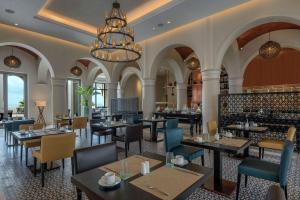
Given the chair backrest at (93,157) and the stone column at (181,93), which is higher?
the stone column at (181,93)

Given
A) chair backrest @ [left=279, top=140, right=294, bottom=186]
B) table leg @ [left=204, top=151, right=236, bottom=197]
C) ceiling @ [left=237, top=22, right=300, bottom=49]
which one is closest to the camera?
chair backrest @ [left=279, top=140, right=294, bottom=186]

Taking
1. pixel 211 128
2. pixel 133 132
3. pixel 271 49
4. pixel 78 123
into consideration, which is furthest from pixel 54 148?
pixel 271 49

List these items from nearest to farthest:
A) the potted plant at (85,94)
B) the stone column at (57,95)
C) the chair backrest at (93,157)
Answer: the chair backrest at (93,157), the stone column at (57,95), the potted plant at (85,94)

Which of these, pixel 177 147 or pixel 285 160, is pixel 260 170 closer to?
pixel 285 160

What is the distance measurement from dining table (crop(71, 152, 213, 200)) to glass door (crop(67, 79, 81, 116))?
1264 cm

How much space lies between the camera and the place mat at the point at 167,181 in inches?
56.6

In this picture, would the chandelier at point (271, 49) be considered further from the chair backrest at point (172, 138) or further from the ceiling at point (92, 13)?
the chair backrest at point (172, 138)

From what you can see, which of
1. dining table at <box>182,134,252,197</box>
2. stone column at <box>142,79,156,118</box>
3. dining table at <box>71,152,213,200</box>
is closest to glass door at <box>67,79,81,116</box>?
stone column at <box>142,79,156,118</box>

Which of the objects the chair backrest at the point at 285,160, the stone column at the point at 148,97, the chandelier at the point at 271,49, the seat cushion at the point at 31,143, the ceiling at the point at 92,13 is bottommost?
the seat cushion at the point at 31,143

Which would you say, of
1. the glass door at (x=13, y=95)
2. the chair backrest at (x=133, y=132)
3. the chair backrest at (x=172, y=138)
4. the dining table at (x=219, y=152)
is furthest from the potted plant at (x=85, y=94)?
the dining table at (x=219, y=152)

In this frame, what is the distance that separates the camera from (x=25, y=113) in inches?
426

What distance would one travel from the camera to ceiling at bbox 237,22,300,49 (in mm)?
7082

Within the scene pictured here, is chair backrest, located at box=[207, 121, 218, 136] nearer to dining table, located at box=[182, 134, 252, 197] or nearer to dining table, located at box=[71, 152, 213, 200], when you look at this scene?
dining table, located at box=[182, 134, 252, 197]

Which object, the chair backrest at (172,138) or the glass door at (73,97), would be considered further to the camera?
the glass door at (73,97)
